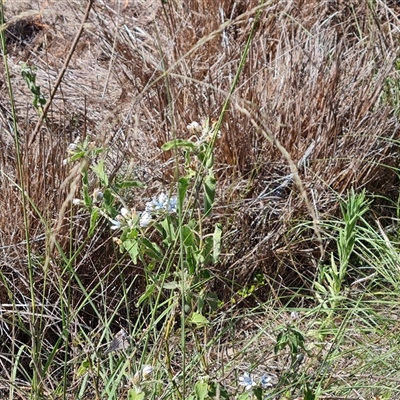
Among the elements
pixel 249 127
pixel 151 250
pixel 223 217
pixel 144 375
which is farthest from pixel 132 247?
pixel 249 127

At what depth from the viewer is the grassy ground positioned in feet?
5.54

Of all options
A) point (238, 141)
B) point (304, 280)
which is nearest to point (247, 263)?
point (304, 280)

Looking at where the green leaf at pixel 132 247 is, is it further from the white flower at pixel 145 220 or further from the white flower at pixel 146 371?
the white flower at pixel 146 371

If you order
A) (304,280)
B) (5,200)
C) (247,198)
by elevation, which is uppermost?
(5,200)

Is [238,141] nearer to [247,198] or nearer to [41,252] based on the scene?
[247,198]

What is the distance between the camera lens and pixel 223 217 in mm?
2285

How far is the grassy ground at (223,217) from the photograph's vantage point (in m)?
1.69

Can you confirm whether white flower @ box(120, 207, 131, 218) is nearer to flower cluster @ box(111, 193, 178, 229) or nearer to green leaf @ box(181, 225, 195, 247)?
flower cluster @ box(111, 193, 178, 229)

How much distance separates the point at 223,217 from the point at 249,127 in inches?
13.4

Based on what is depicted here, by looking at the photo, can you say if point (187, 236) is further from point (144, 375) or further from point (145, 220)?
point (144, 375)

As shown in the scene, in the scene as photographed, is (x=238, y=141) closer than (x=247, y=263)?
No

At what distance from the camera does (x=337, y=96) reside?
2557 mm

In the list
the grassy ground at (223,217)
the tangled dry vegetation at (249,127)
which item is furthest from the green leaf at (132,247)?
the tangled dry vegetation at (249,127)

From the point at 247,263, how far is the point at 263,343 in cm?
27
